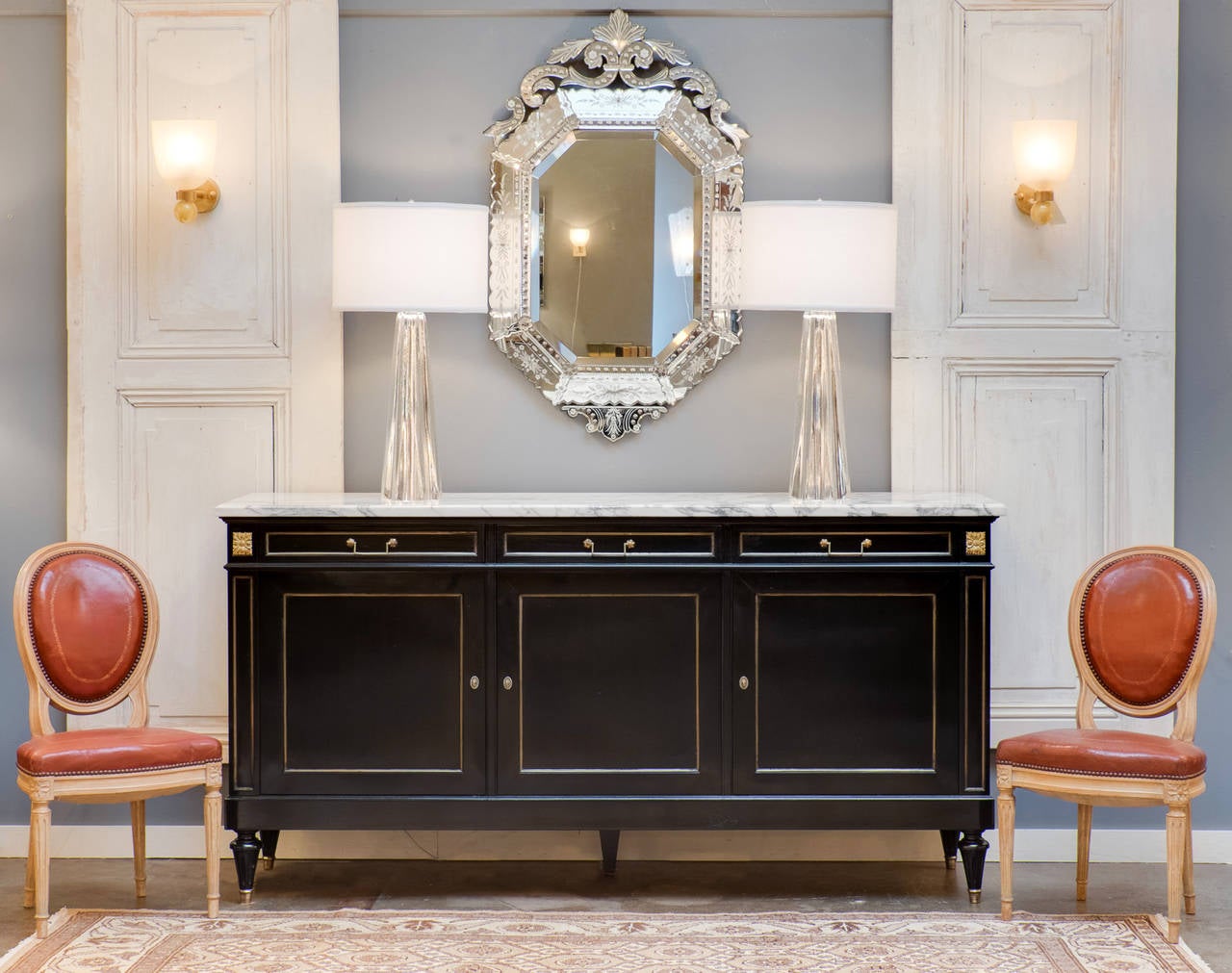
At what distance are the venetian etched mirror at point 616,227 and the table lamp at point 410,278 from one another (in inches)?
14.7

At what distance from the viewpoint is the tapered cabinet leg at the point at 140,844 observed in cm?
329

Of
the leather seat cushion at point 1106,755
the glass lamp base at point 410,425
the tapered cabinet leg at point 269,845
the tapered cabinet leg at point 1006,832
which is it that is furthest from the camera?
the tapered cabinet leg at point 269,845

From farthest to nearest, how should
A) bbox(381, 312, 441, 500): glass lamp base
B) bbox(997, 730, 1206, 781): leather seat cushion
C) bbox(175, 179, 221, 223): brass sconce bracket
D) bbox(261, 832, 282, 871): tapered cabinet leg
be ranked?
bbox(175, 179, 221, 223): brass sconce bracket
bbox(261, 832, 282, 871): tapered cabinet leg
bbox(381, 312, 441, 500): glass lamp base
bbox(997, 730, 1206, 781): leather seat cushion

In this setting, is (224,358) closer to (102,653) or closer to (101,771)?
(102,653)

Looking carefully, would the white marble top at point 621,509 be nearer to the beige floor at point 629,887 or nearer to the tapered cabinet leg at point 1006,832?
the tapered cabinet leg at point 1006,832

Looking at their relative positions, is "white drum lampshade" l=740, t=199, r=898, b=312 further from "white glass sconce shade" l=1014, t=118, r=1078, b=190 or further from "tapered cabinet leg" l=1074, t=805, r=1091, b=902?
"tapered cabinet leg" l=1074, t=805, r=1091, b=902

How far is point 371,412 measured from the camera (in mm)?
3654

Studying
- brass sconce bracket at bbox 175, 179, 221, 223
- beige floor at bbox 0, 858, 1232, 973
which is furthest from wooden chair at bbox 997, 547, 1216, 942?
brass sconce bracket at bbox 175, 179, 221, 223

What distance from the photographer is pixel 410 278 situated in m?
3.21

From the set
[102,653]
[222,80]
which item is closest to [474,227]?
[222,80]

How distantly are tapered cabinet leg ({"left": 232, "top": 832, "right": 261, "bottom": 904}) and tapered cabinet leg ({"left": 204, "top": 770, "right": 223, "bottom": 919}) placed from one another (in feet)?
0.36

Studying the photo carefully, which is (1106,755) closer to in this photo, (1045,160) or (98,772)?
(1045,160)

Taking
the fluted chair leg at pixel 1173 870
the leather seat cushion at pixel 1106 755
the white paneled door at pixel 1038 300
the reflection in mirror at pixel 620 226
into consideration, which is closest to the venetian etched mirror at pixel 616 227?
the reflection in mirror at pixel 620 226

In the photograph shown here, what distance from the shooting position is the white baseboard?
361cm
